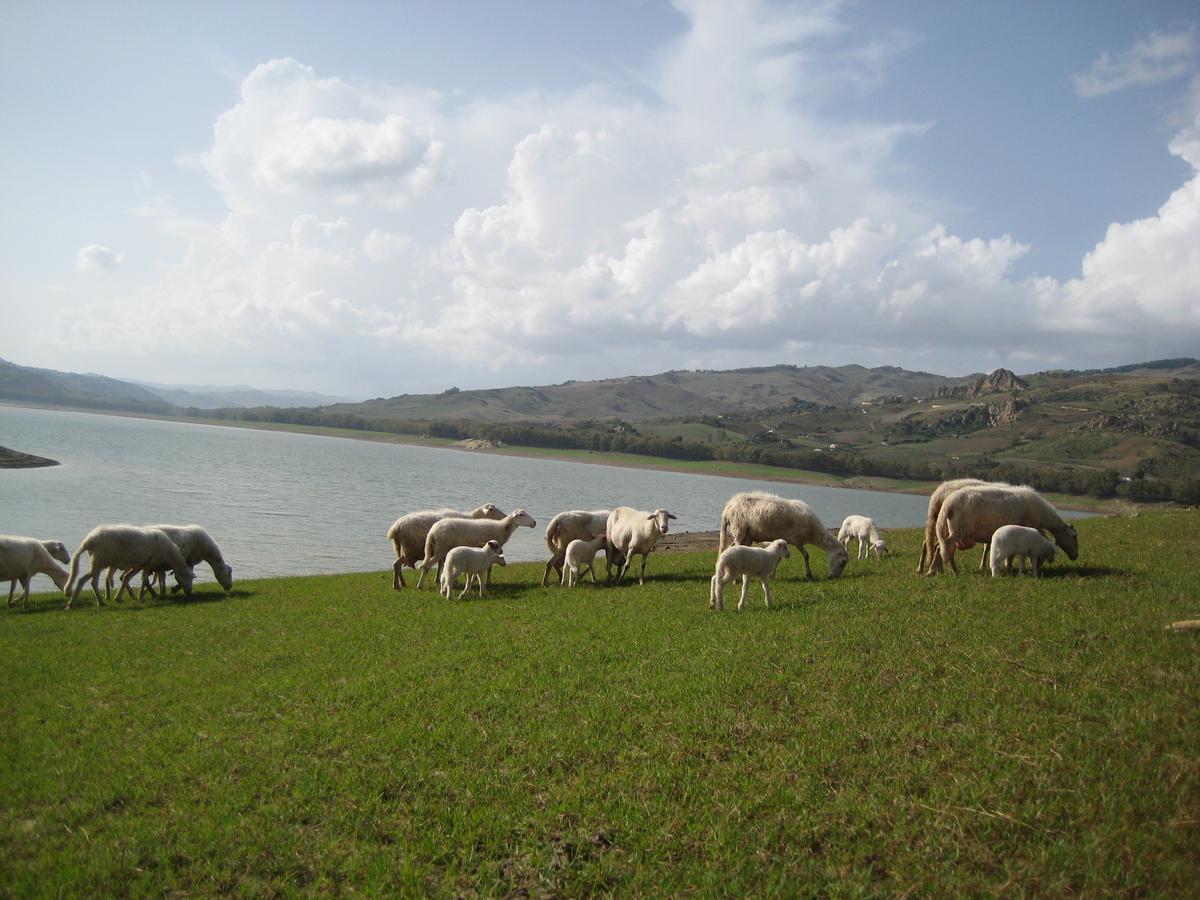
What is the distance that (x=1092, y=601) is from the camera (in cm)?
1164

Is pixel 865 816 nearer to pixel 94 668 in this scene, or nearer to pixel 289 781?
pixel 289 781

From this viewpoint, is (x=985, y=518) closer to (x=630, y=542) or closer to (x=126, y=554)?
(x=630, y=542)

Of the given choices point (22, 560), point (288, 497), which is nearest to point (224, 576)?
point (22, 560)

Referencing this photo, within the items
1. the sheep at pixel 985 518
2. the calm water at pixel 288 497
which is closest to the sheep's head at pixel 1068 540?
the sheep at pixel 985 518

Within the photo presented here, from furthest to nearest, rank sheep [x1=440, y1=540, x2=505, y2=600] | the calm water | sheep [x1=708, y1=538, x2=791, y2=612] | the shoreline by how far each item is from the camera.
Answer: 1. the shoreline
2. the calm water
3. sheep [x1=440, y1=540, x2=505, y2=600]
4. sheep [x1=708, y1=538, x2=791, y2=612]

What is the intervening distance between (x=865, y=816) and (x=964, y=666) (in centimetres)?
387

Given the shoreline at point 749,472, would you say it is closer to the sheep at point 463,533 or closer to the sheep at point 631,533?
the sheep at point 631,533

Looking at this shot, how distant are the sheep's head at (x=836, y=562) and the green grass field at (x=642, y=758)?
4794 millimetres

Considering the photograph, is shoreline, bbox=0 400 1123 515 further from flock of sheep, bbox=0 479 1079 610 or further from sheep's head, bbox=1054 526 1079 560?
flock of sheep, bbox=0 479 1079 610

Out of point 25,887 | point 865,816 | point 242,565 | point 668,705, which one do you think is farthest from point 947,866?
point 242,565

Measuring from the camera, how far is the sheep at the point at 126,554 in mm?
17719

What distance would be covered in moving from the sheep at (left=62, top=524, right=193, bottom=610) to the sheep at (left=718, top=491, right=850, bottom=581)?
15.6 metres

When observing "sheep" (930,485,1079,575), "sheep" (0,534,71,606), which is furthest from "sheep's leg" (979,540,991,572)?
"sheep" (0,534,71,606)

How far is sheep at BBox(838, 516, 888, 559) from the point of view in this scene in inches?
846
